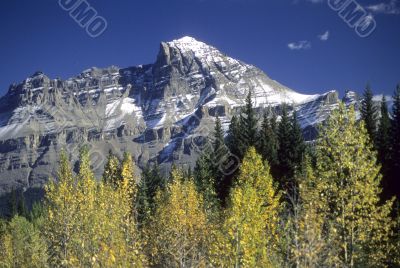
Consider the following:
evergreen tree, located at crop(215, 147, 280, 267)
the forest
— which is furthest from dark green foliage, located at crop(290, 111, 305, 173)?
evergreen tree, located at crop(215, 147, 280, 267)

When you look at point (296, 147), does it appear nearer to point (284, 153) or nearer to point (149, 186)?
point (284, 153)

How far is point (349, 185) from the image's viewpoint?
19.0 metres

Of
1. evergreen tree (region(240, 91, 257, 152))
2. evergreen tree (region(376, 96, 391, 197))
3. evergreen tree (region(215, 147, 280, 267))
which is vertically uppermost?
evergreen tree (region(240, 91, 257, 152))

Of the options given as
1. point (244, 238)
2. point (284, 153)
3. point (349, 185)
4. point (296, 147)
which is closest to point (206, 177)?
point (284, 153)

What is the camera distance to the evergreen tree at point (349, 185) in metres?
18.4

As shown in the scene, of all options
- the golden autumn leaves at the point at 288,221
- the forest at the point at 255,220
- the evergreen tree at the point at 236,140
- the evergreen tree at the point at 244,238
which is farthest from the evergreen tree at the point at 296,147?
the evergreen tree at the point at 244,238

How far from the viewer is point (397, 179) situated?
45.2 meters

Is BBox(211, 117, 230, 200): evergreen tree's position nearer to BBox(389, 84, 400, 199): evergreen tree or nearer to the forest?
the forest

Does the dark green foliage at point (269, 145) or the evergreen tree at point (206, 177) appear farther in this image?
the evergreen tree at point (206, 177)

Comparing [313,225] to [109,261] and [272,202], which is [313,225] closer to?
[109,261]

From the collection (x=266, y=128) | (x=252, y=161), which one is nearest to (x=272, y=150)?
(x=266, y=128)

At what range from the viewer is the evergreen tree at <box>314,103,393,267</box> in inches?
724

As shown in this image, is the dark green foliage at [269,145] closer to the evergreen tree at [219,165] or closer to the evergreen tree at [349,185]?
the evergreen tree at [219,165]

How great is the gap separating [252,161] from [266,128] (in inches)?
1088
